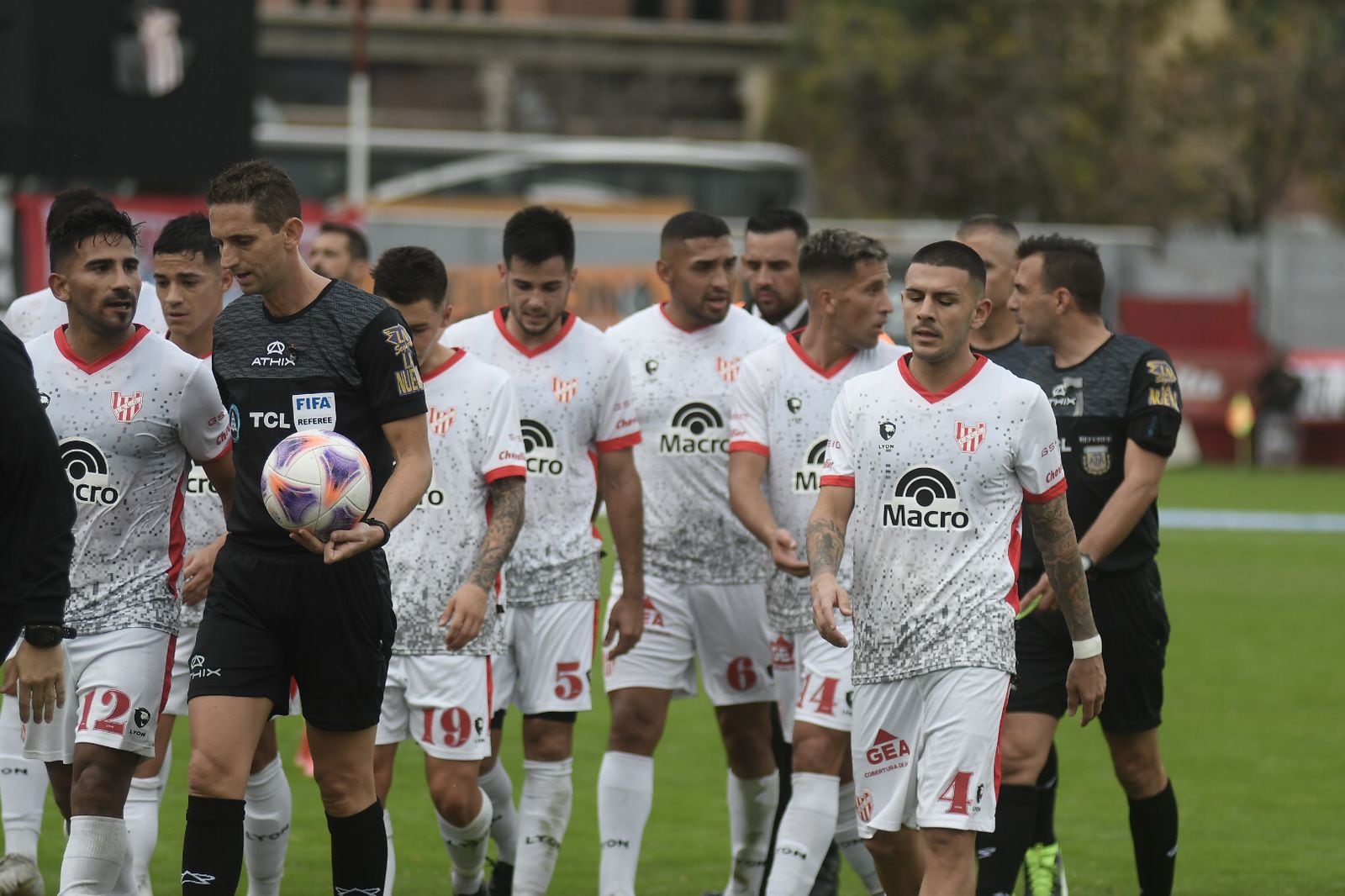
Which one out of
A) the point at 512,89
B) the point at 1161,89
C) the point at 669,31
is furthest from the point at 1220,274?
the point at 669,31

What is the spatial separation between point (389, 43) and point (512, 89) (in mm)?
8887

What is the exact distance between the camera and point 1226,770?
37.2 feet

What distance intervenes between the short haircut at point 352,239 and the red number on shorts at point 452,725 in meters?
2.93

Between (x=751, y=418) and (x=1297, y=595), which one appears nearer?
(x=751, y=418)

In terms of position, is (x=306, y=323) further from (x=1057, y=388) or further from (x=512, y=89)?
(x=512, y=89)

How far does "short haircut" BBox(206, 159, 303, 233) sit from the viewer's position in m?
6.08

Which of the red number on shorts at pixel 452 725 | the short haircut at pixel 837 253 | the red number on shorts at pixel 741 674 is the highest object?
the short haircut at pixel 837 253

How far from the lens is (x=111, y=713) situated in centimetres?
645

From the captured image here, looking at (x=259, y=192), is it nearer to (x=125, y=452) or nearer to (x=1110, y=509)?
(x=125, y=452)

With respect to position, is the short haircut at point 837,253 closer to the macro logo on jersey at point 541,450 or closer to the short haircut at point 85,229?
the macro logo on jersey at point 541,450

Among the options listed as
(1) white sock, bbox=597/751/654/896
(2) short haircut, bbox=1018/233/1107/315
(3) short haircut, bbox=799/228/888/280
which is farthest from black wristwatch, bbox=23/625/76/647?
(2) short haircut, bbox=1018/233/1107/315

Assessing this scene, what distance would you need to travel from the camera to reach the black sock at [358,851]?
6.30m

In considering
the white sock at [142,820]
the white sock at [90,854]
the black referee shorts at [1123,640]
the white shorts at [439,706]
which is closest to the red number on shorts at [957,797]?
the black referee shorts at [1123,640]

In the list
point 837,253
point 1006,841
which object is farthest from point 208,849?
point 837,253
